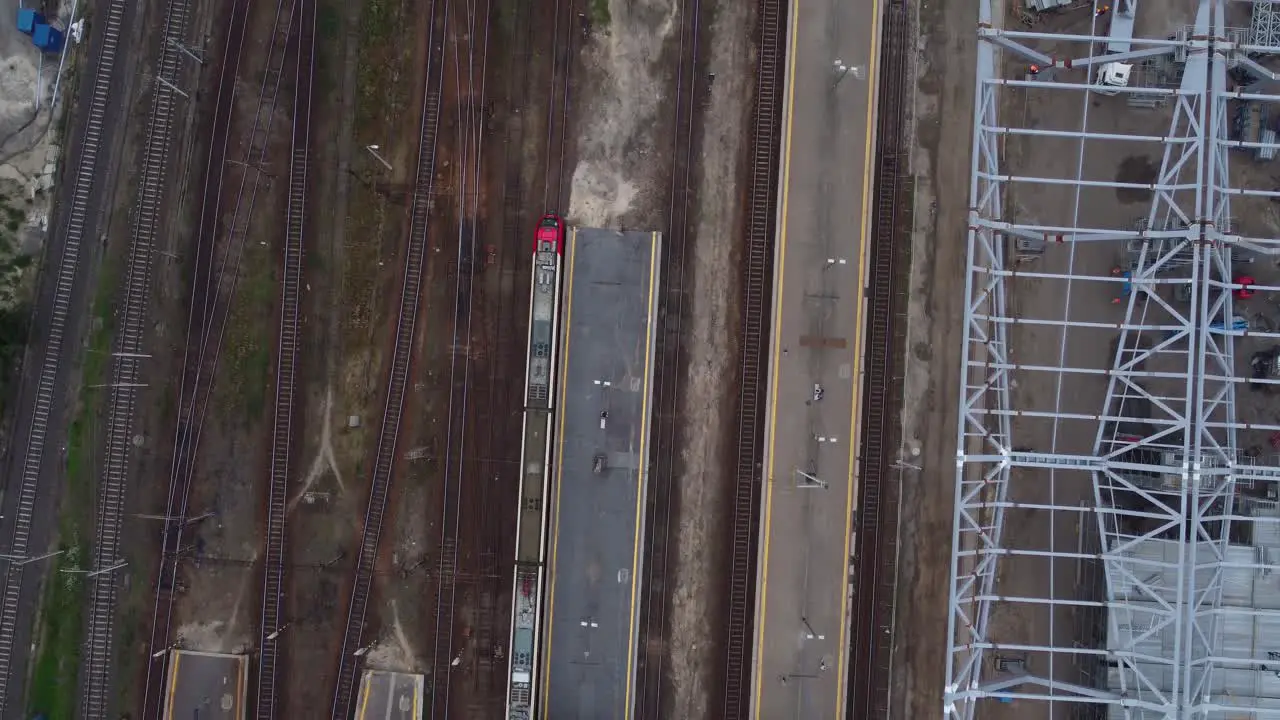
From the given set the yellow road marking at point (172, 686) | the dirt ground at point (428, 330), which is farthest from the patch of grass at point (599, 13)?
the yellow road marking at point (172, 686)

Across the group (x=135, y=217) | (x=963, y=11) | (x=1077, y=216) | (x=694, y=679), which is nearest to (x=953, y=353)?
(x=1077, y=216)

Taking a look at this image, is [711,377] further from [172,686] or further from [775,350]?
[172,686]

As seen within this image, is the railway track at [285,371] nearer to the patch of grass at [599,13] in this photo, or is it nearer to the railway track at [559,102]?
the railway track at [559,102]

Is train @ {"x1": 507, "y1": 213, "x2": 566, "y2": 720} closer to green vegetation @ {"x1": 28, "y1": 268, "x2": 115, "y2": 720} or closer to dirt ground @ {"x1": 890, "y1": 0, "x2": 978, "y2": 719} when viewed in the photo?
dirt ground @ {"x1": 890, "y1": 0, "x2": 978, "y2": 719}

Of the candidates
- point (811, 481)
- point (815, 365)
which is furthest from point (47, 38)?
point (811, 481)

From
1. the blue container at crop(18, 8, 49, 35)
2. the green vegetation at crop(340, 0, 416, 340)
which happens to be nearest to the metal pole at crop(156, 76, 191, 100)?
the blue container at crop(18, 8, 49, 35)

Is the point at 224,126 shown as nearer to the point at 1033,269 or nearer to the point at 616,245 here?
the point at 616,245
